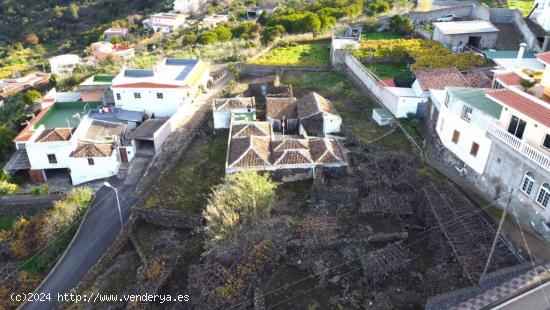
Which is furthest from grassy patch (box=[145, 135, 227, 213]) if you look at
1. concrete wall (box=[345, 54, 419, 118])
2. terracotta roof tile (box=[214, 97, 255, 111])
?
concrete wall (box=[345, 54, 419, 118])

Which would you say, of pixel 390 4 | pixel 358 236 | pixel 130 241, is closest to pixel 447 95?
pixel 358 236

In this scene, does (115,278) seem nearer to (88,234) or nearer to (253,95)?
(88,234)

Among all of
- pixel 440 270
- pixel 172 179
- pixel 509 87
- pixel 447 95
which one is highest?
pixel 509 87

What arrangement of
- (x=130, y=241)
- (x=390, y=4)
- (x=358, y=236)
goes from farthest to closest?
(x=390, y=4) < (x=130, y=241) < (x=358, y=236)

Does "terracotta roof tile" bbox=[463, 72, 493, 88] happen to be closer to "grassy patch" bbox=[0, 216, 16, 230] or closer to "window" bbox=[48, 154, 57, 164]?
"window" bbox=[48, 154, 57, 164]

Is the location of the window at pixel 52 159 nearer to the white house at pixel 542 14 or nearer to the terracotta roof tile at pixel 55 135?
the terracotta roof tile at pixel 55 135

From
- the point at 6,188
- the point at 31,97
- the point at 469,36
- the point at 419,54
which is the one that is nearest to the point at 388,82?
the point at 419,54

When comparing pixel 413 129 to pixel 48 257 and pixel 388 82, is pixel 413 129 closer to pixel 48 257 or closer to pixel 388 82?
pixel 388 82
